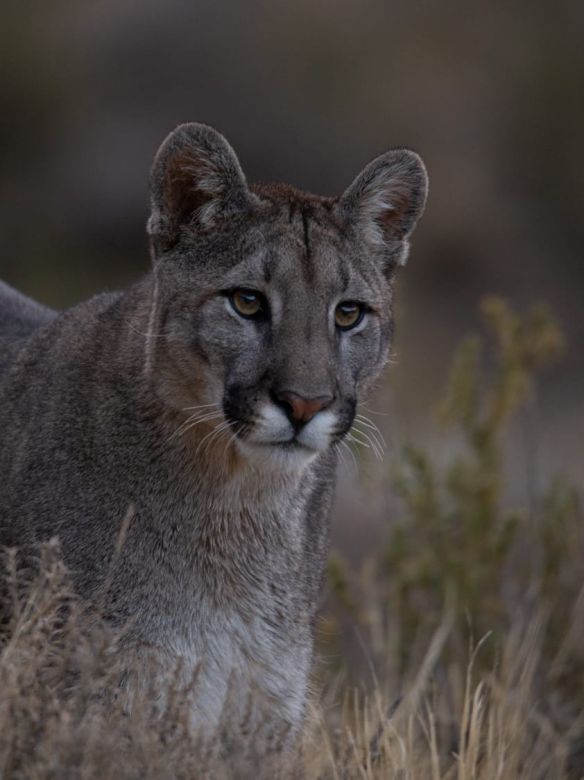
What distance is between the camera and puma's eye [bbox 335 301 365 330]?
601cm

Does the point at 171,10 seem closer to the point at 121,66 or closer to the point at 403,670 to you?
the point at 121,66

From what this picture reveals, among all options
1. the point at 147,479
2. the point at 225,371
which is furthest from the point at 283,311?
the point at 147,479

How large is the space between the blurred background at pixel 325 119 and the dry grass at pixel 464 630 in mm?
9829

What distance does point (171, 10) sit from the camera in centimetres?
2155

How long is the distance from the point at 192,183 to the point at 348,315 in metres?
0.77

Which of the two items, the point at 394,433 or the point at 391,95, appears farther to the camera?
the point at 391,95

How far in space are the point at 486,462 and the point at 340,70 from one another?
43.6 feet

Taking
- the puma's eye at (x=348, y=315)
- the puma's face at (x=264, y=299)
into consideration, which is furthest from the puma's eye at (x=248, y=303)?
the puma's eye at (x=348, y=315)

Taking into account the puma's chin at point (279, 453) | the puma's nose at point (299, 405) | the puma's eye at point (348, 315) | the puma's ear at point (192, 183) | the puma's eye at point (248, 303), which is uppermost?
the puma's ear at point (192, 183)

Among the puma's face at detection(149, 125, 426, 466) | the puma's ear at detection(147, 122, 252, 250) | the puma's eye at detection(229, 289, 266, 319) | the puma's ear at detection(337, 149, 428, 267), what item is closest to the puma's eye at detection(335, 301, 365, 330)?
the puma's face at detection(149, 125, 426, 466)

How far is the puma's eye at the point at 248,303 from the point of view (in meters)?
5.85

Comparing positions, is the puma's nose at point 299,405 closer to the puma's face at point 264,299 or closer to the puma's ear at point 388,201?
the puma's face at point 264,299

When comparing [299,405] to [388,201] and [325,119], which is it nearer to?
[388,201]

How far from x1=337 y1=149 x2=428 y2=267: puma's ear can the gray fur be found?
1cm
